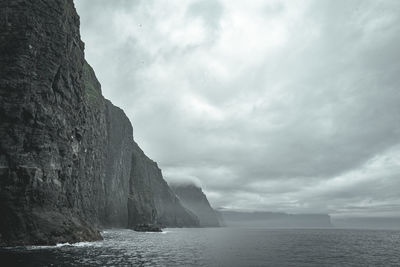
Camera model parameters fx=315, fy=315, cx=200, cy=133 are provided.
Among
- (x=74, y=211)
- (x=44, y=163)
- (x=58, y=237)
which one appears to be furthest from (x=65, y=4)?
(x=58, y=237)

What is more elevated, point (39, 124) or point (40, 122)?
point (40, 122)

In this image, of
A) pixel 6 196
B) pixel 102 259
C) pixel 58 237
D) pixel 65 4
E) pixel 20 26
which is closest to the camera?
pixel 102 259

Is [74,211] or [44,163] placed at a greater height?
[44,163]

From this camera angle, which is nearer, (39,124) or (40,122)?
(39,124)

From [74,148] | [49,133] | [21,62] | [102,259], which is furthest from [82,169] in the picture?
[102,259]

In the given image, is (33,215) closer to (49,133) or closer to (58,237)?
(58,237)

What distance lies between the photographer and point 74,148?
300 ft

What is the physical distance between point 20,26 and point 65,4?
26.4 metres

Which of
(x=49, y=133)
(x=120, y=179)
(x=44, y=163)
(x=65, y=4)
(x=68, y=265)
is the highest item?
(x=65, y=4)

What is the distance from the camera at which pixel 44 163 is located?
240 ft

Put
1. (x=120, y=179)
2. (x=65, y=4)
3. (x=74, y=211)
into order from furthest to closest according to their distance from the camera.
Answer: (x=120, y=179), (x=65, y=4), (x=74, y=211)

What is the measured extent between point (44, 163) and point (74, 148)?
738 inches

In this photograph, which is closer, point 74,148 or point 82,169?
point 74,148

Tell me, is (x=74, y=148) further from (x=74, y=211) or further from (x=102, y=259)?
(x=102, y=259)
